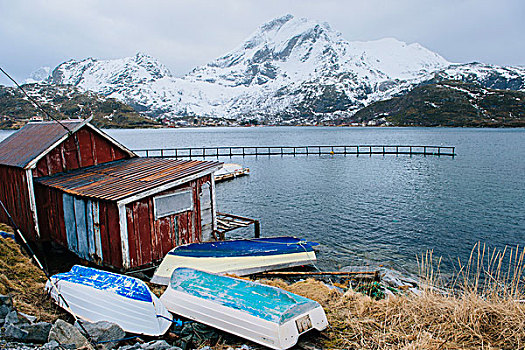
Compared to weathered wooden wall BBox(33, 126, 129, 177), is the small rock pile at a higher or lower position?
lower

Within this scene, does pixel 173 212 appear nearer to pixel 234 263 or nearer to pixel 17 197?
pixel 234 263

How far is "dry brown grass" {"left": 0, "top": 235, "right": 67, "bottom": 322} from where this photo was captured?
24.1ft

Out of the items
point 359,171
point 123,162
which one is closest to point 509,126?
point 359,171

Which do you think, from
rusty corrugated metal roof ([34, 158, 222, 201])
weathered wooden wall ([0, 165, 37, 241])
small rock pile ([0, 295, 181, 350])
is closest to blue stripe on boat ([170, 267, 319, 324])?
small rock pile ([0, 295, 181, 350])

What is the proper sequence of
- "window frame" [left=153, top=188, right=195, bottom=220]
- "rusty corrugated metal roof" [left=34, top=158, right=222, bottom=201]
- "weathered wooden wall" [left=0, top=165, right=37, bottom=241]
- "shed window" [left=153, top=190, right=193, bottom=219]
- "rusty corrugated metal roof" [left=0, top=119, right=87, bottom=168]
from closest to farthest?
"rusty corrugated metal roof" [left=34, top=158, right=222, bottom=201] < "window frame" [left=153, top=188, right=195, bottom=220] < "shed window" [left=153, top=190, right=193, bottom=219] < "weathered wooden wall" [left=0, top=165, right=37, bottom=241] < "rusty corrugated metal roof" [left=0, top=119, right=87, bottom=168]

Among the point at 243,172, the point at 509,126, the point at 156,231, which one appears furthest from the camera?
the point at 509,126

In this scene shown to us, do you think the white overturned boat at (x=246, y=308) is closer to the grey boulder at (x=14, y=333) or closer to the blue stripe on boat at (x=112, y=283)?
the blue stripe on boat at (x=112, y=283)

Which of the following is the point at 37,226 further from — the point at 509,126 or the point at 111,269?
the point at 509,126

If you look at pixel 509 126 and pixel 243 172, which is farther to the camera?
pixel 509 126

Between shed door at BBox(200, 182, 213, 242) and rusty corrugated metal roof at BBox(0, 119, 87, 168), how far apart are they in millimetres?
5913

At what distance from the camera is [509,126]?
18075cm

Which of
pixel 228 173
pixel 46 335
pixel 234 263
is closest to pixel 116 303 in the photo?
pixel 46 335

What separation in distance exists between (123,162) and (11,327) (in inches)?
461

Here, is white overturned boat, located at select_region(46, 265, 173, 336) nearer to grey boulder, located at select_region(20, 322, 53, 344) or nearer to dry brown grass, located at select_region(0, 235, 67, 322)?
dry brown grass, located at select_region(0, 235, 67, 322)
